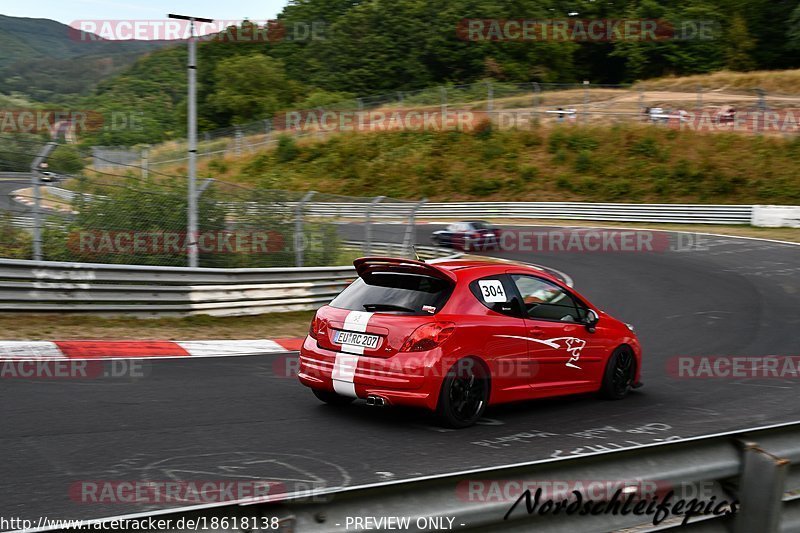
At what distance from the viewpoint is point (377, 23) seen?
8281cm

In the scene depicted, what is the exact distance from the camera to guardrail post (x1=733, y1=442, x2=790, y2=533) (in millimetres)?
3348

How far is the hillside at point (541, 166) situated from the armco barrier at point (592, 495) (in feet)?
134

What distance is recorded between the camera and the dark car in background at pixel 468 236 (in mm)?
31031

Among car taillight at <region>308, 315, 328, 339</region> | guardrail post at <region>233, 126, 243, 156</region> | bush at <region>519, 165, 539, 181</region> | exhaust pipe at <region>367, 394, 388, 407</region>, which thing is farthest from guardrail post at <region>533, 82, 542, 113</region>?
exhaust pipe at <region>367, 394, 388, 407</region>

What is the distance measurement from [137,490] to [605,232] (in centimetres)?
3107

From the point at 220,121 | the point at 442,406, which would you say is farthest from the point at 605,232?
the point at 220,121

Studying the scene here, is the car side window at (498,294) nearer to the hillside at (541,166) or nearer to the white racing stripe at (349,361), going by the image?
the white racing stripe at (349,361)

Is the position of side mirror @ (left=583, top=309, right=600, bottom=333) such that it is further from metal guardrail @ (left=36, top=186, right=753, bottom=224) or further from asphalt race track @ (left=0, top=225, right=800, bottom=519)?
metal guardrail @ (left=36, top=186, right=753, bottom=224)

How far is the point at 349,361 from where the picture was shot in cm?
764

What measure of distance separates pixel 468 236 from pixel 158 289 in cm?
1872

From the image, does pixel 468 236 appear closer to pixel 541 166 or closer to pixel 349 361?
pixel 541 166

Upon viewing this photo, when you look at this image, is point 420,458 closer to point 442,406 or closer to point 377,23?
point 442,406

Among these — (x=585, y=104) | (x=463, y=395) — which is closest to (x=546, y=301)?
(x=463, y=395)

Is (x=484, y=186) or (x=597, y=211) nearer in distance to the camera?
(x=597, y=211)
